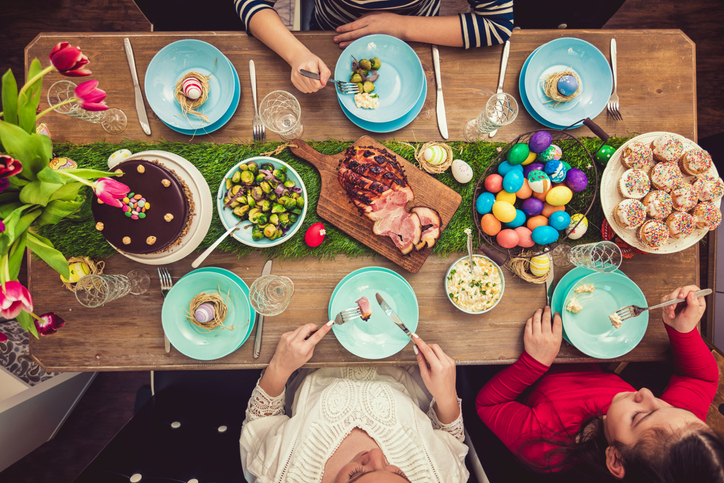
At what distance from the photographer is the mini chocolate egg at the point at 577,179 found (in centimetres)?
159

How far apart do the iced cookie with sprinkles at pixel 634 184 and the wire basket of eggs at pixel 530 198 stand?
4.8 inches

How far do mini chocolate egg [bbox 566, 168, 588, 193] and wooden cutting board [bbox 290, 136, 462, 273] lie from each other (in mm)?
515

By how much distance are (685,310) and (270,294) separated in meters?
2.01

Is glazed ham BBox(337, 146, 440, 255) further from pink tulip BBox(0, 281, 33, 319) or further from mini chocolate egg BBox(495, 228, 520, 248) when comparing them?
pink tulip BBox(0, 281, 33, 319)

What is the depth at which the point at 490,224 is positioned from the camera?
64.1 inches

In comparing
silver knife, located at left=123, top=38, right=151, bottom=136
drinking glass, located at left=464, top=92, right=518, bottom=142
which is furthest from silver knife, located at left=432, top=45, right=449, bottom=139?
silver knife, located at left=123, top=38, right=151, bottom=136

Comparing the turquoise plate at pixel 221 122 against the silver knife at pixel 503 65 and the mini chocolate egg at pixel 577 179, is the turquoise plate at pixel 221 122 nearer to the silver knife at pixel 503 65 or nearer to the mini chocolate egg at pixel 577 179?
the silver knife at pixel 503 65

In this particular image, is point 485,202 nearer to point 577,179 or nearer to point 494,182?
point 494,182

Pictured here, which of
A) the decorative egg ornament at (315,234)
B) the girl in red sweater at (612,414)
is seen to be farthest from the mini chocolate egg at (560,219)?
the decorative egg ornament at (315,234)

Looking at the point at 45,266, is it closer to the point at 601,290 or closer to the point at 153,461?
the point at 153,461

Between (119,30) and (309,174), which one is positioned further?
(119,30)

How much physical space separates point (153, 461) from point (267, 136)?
1.83 metres

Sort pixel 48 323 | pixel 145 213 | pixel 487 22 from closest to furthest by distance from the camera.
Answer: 1. pixel 48 323
2. pixel 145 213
3. pixel 487 22

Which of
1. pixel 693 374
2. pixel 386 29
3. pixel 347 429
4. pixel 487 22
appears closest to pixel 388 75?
pixel 386 29
